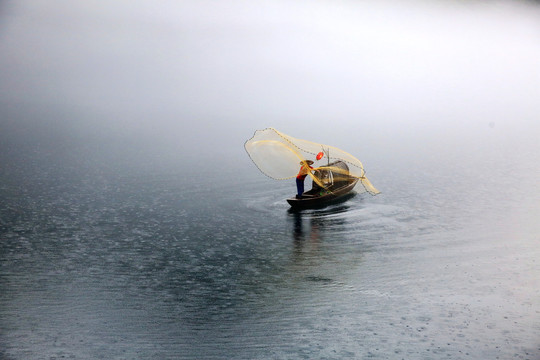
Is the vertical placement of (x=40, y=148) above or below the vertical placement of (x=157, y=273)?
above

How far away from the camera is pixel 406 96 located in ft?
253

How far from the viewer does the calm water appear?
12.7 m

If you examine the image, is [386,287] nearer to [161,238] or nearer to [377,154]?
[161,238]

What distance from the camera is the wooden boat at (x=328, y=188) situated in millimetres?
21281

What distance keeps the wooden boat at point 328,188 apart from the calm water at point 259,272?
0.42 m

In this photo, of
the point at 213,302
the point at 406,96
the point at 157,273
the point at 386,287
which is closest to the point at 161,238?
the point at 157,273

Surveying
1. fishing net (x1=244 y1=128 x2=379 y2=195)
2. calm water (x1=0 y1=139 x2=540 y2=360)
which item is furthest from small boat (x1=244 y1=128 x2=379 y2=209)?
calm water (x1=0 y1=139 x2=540 y2=360)

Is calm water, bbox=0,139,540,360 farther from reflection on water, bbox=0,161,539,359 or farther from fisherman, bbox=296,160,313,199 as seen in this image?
fisherman, bbox=296,160,313,199

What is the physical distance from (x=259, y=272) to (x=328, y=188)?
5.80m

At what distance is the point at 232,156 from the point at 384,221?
45.6 feet

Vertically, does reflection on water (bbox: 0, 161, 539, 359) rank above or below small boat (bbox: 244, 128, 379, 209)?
below

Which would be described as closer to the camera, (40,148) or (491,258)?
(491,258)

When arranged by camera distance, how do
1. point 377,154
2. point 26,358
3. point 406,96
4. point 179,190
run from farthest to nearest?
point 406,96
point 377,154
point 179,190
point 26,358

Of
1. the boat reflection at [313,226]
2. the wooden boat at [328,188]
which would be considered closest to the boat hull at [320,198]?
the wooden boat at [328,188]
